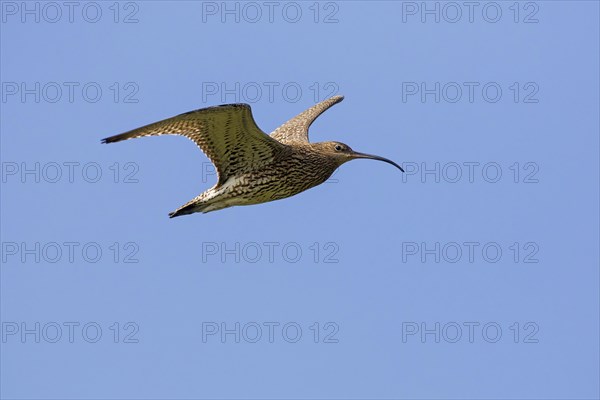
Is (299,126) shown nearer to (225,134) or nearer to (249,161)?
(249,161)

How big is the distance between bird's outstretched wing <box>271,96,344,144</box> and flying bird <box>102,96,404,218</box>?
1.52m

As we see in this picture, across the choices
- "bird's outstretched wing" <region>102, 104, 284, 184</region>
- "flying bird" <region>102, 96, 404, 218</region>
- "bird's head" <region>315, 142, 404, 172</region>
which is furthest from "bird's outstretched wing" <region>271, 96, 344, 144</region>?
"bird's outstretched wing" <region>102, 104, 284, 184</region>

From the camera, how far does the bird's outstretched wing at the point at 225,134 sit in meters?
16.4

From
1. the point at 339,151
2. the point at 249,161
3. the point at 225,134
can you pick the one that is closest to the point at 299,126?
the point at 339,151

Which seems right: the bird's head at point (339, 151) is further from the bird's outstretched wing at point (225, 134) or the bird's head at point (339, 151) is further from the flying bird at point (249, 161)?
the bird's outstretched wing at point (225, 134)

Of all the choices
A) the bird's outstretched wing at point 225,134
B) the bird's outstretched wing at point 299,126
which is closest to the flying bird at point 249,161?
the bird's outstretched wing at point 225,134

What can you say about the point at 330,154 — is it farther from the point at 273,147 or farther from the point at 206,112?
the point at 206,112

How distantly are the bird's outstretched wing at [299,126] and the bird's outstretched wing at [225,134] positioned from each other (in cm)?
221

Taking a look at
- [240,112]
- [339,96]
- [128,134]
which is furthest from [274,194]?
[339,96]

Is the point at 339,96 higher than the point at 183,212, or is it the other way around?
the point at 339,96

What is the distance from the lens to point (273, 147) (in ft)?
58.0

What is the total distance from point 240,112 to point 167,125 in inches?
44.0

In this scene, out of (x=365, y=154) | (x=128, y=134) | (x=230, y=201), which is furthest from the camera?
(x=365, y=154)

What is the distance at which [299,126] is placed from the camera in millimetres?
20859
